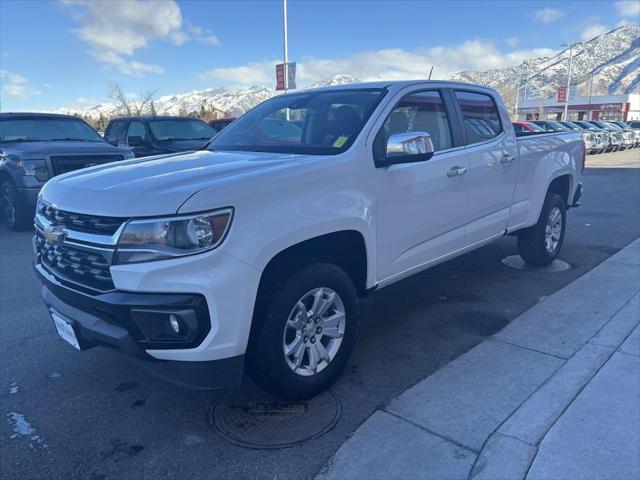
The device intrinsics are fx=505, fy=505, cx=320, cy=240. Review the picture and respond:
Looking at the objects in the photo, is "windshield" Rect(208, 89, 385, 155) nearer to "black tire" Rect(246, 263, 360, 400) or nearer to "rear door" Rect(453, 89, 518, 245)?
"black tire" Rect(246, 263, 360, 400)

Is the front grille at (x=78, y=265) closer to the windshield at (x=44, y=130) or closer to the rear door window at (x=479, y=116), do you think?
the rear door window at (x=479, y=116)

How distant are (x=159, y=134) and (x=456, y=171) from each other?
26.7 feet

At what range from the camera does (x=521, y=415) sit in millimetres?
2873

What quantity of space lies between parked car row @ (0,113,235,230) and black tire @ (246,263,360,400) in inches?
229

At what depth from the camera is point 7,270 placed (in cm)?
611

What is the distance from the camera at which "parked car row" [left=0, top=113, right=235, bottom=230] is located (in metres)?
7.88

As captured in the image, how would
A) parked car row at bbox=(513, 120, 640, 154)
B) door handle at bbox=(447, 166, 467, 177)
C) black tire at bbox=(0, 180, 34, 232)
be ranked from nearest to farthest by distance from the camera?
1. door handle at bbox=(447, 166, 467, 177)
2. black tire at bbox=(0, 180, 34, 232)
3. parked car row at bbox=(513, 120, 640, 154)

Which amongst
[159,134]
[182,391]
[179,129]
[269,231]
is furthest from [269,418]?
[179,129]

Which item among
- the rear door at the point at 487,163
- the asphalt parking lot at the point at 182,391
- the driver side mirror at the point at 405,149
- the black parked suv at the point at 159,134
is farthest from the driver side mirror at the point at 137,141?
the driver side mirror at the point at 405,149

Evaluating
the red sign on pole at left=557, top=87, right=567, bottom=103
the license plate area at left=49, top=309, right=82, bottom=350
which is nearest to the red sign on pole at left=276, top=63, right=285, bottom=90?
the license plate area at left=49, top=309, right=82, bottom=350

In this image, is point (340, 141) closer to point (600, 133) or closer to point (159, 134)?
point (159, 134)

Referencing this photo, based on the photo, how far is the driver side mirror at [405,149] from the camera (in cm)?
332

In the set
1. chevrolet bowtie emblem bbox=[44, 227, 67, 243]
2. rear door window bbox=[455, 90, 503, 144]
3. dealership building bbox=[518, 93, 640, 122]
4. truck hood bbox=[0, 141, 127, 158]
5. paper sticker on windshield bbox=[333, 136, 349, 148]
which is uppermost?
dealership building bbox=[518, 93, 640, 122]

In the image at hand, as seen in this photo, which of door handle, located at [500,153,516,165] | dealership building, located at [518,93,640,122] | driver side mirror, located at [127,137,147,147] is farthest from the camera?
dealership building, located at [518,93,640,122]
